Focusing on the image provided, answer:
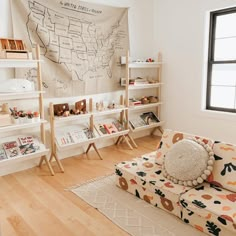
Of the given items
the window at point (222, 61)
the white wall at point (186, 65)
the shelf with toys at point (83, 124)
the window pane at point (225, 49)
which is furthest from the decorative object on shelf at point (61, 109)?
the window pane at point (225, 49)

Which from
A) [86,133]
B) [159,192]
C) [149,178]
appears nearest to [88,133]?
[86,133]

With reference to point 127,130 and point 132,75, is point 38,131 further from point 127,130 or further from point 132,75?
point 132,75

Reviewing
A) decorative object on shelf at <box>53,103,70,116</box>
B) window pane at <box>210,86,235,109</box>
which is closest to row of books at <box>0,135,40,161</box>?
decorative object on shelf at <box>53,103,70,116</box>

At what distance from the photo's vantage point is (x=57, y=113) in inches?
127

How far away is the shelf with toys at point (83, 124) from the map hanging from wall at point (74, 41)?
25cm

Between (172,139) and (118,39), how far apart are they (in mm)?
2056

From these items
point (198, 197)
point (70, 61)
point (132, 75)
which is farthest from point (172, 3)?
point (198, 197)

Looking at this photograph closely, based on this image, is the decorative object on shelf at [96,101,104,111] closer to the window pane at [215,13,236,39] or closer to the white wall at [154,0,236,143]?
the white wall at [154,0,236,143]

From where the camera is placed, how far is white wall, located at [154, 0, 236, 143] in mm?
3766

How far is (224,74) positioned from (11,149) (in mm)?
3133

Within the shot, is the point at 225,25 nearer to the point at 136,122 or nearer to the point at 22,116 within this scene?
the point at 136,122

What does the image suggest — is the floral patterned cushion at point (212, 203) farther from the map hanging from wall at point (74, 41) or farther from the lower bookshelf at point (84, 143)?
the map hanging from wall at point (74, 41)

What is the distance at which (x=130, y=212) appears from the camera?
2.22m

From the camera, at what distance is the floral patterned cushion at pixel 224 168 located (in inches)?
81.0
